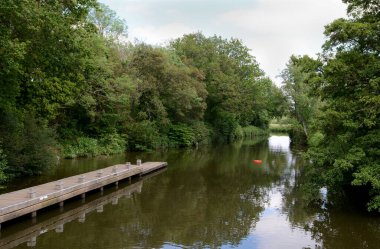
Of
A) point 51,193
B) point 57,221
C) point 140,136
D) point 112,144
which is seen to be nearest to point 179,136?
point 140,136

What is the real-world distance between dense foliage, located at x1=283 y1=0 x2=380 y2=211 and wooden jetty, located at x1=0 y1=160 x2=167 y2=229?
9553 mm

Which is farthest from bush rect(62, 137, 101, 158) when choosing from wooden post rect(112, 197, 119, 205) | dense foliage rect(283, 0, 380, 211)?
dense foliage rect(283, 0, 380, 211)

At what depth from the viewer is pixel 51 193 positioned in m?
14.3

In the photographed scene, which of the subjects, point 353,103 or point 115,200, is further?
point 115,200

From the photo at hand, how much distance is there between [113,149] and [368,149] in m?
24.7

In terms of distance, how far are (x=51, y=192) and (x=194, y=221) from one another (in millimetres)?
5549

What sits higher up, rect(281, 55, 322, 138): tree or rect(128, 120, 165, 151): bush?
rect(281, 55, 322, 138): tree

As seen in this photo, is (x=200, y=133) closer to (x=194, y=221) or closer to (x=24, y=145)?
(x=24, y=145)

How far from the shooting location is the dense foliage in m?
13.8

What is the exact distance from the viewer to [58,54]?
17.4 metres

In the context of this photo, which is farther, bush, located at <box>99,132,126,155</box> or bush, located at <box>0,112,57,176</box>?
bush, located at <box>99,132,126,155</box>

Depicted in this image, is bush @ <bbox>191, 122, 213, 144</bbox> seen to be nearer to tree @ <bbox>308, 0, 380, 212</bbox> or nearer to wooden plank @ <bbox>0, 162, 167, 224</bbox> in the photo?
wooden plank @ <bbox>0, 162, 167, 224</bbox>

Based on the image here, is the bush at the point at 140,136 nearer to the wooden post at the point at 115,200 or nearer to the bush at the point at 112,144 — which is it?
the bush at the point at 112,144

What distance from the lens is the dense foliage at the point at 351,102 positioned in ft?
45.1
